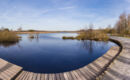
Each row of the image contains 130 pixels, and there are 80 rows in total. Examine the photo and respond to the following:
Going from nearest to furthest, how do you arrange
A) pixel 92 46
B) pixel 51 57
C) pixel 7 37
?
1. pixel 51 57
2. pixel 92 46
3. pixel 7 37

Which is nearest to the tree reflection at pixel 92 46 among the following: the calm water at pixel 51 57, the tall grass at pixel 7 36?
the calm water at pixel 51 57

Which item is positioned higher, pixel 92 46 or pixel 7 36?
Result: pixel 7 36

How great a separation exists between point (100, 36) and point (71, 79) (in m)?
22.4

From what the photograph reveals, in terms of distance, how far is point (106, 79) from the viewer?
3.70 meters

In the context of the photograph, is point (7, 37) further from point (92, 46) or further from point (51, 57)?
point (92, 46)

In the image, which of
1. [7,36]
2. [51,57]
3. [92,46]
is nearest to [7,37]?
[7,36]

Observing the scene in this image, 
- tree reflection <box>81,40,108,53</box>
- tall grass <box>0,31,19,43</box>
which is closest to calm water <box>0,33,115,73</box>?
A: tree reflection <box>81,40,108,53</box>

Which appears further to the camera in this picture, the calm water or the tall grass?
the tall grass

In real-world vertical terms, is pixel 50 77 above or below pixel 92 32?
below

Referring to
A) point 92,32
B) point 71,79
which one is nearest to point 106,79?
point 71,79

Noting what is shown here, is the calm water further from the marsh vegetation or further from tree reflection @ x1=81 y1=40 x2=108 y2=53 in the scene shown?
the marsh vegetation

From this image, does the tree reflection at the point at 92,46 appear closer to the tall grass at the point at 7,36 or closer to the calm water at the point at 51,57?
the calm water at the point at 51,57

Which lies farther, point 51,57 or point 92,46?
point 92,46

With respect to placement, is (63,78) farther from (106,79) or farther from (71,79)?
(106,79)
